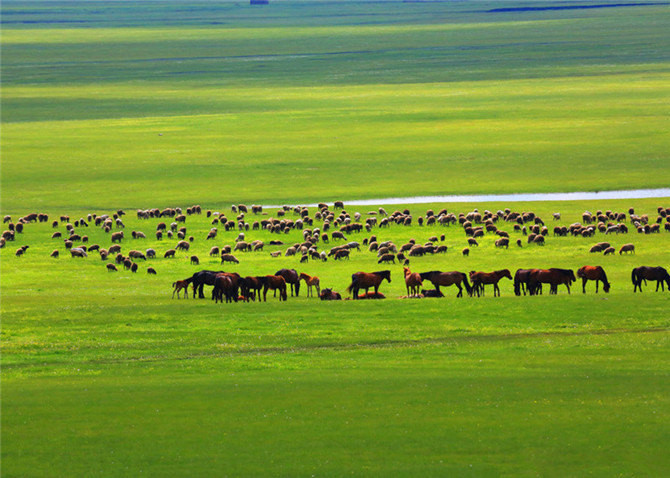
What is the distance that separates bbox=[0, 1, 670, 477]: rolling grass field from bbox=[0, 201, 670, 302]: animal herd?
0.71 meters

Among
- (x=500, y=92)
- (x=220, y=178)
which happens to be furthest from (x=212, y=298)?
(x=500, y=92)

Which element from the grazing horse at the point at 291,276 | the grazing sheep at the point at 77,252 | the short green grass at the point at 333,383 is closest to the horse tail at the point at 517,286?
the short green grass at the point at 333,383

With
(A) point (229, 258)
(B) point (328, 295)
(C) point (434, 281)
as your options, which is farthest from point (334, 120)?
(B) point (328, 295)

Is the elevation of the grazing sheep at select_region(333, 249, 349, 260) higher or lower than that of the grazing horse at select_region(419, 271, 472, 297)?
higher

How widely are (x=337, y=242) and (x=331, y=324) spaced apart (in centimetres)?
1709

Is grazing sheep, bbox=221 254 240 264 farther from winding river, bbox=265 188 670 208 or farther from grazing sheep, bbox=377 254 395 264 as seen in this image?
winding river, bbox=265 188 670 208

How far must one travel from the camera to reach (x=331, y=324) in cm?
2814

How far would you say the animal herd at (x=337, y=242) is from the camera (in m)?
32.0

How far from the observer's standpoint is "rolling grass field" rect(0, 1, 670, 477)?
59.4 feet

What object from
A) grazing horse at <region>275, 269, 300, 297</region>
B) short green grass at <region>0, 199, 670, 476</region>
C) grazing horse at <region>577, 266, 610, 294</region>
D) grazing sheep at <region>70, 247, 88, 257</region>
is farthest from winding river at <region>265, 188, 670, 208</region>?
grazing horse at <region>577, 266, 610, 294</region>

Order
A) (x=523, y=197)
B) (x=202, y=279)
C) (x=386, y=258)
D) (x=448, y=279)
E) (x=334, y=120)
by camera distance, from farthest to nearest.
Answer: (x=334, y=120)
(x=523, y=197)
(x=386, y=258)
(x=202, y=279)
(x=448, y=279)

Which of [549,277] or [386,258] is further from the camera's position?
[386,258]

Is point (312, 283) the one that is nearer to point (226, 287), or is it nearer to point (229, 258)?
point (226, 287)

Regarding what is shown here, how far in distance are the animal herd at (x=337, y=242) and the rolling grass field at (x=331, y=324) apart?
71 cm
